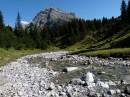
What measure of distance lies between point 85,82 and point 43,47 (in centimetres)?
10278

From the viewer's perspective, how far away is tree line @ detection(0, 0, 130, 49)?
117969 mm

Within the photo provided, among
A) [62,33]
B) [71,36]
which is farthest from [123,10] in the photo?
[62,33]

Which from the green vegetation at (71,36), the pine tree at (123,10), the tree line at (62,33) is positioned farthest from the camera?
the pine tree at (123,10)

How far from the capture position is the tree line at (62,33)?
387 ft

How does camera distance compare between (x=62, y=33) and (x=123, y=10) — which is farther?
(x=62, y=33)

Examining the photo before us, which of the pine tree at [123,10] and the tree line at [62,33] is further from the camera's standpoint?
the pine tree at [123,10]

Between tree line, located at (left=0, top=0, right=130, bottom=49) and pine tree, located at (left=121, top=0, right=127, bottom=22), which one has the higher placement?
pine tree, located at (left=121, top=0, right=127, bottom=22)

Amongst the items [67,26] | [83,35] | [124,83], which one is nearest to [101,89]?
[124,83]

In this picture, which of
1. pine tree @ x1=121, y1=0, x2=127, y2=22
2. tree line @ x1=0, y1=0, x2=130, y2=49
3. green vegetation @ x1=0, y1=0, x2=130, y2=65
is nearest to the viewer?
green vegetation @ x1=0, y1=0, x2=130, y2=65

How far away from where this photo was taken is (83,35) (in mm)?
154875

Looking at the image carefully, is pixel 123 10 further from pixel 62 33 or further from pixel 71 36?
pixel 62 33

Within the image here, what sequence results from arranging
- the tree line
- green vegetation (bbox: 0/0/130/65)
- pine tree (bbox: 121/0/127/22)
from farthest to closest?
pine tree (bbox: 121/0/127/22) → the tree line → green vegetation (bbox: 0/0/130/65)

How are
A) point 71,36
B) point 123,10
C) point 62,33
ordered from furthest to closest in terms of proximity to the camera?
point 62,33 → point 71,36 → point 123,10

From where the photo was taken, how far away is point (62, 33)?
178625mm
